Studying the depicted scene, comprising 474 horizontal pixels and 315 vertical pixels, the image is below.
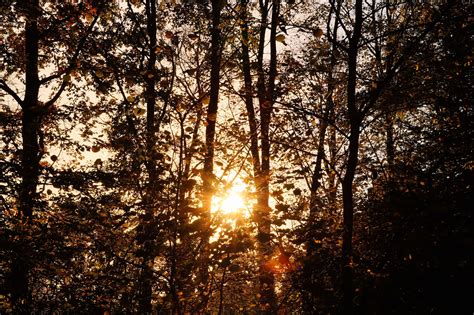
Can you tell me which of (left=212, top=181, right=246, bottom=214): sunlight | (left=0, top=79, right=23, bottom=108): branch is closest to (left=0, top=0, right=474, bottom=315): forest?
(left=212, top=181, right=246, bottom=214): sunlight

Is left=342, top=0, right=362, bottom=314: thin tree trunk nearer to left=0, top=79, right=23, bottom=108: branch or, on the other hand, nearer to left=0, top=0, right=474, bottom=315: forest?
left=0, top=0, right=474, bottom=315: forest

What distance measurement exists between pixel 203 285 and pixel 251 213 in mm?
1523

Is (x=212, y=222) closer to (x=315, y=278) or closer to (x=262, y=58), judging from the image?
(x=315, y=278)

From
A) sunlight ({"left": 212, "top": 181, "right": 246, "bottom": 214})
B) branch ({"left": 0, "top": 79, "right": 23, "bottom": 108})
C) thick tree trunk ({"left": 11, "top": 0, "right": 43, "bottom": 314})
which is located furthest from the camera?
branch ({"left": 0, "top": 79, "right": 23, "bottom": 108})

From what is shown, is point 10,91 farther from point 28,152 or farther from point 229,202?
point 229,202

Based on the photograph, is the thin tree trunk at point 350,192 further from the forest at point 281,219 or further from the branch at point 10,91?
the branch at point 10,91

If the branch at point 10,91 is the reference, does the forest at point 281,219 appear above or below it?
below

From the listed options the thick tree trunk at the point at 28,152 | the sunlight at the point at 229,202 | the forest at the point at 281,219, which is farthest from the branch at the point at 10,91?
the sunlight at the point at 229,202

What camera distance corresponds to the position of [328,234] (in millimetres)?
5594

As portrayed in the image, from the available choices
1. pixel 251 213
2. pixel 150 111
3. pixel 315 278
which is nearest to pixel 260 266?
pixel 315 278

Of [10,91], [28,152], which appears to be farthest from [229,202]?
[10,91]

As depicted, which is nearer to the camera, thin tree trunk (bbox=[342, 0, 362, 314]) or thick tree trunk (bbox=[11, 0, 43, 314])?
thin tree trunk (bbox=[342, 0, 362, 314])

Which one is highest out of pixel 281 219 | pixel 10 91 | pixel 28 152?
pixel 10 91

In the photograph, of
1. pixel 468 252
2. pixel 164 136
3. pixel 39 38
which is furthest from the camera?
pixel 39 38
